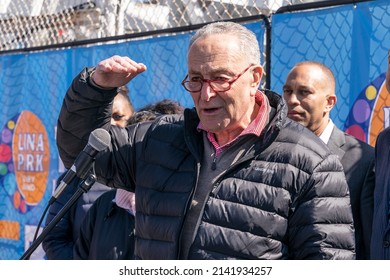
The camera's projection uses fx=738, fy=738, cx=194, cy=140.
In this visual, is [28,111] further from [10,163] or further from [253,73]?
[253,73]

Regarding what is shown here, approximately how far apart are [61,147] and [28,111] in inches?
120

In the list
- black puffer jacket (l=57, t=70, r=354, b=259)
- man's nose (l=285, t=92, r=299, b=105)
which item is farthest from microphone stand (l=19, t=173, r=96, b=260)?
man's nose (l=285, t=92, r=299, b=105)

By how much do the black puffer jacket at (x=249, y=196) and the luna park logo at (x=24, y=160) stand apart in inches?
116

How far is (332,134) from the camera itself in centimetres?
360

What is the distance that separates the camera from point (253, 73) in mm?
2549

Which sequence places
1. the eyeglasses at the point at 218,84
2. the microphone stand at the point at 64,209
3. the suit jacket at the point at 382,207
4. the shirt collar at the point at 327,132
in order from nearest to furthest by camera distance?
the microphone stand at the point at 64,209 → the eyeglasses at the point at 218,84 → the suit jacket at the point at 382,207 → the shirt collar at the point at 327,132

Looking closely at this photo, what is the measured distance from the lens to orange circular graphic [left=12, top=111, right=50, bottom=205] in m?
5.54

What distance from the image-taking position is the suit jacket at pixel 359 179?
3331mm

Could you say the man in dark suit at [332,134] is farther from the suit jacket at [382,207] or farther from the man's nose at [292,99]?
the suit jacket at [382,207]

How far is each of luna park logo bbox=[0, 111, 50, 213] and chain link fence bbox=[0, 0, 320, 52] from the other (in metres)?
0.73

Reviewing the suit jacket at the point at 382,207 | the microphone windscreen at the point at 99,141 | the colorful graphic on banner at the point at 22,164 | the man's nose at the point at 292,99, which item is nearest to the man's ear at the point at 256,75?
the microphone windscreen at the point at 99,141

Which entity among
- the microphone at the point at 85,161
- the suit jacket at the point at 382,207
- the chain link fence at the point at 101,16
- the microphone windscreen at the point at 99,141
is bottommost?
the suit jacket at the point at 382,207

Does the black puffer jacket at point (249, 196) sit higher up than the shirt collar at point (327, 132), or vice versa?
the shirt collar at point (327, 132)
